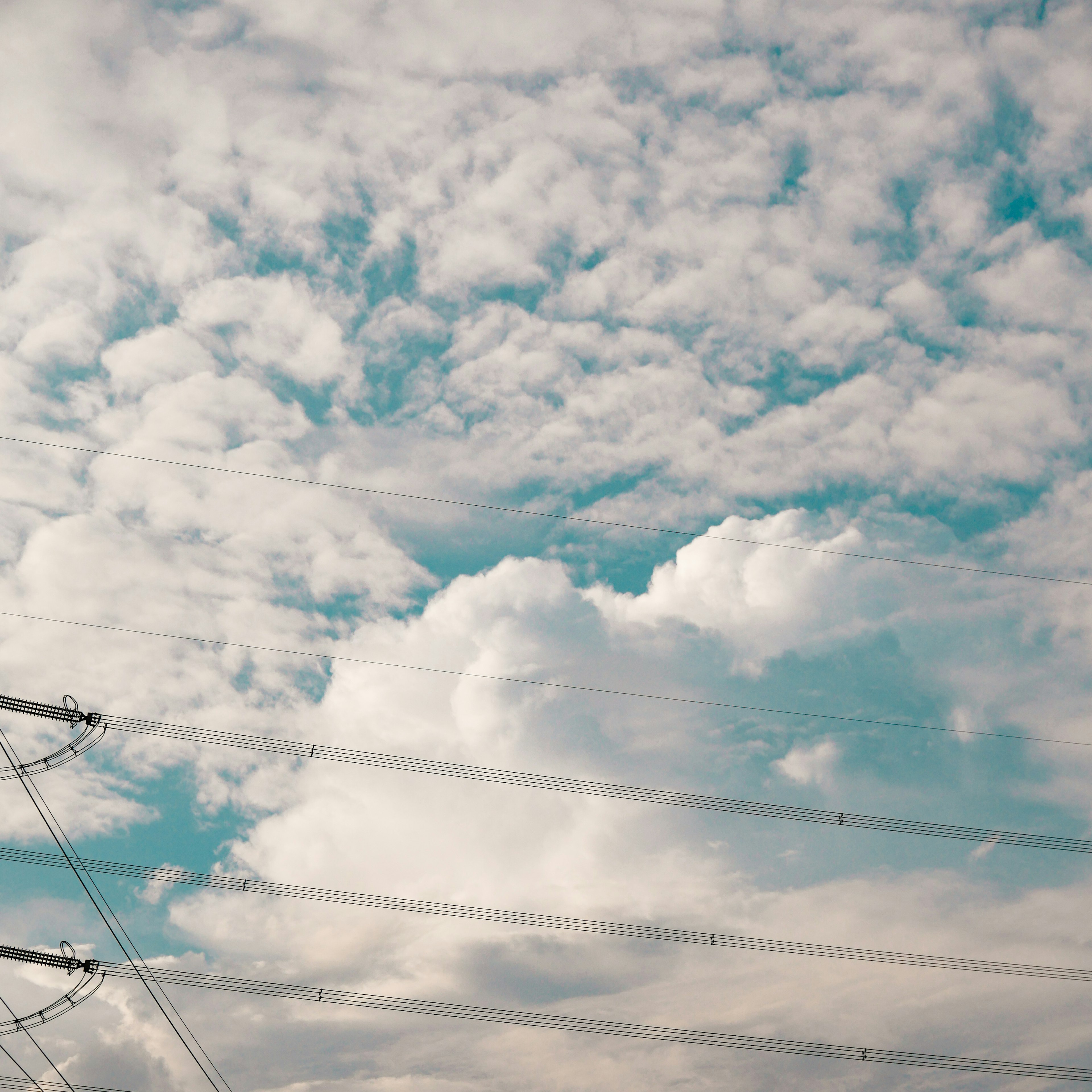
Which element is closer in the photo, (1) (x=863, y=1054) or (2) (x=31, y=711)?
(2) (x=31, y=711)

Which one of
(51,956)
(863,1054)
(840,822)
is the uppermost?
(840,822)

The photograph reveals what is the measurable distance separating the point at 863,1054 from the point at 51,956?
37910 millimetres

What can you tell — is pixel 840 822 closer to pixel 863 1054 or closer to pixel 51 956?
pixel 863 1054

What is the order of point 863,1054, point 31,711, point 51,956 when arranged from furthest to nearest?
point 863,1054 → point 51,956 → point 31,711

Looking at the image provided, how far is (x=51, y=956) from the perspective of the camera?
39500 mm

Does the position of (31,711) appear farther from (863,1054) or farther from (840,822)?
(863,1054)

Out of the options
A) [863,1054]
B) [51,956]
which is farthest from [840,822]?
[51,956]

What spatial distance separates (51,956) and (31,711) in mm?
11620

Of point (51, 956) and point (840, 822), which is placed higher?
point (840, 822)

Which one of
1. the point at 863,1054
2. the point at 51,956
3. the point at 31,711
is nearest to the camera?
the point at 31,711

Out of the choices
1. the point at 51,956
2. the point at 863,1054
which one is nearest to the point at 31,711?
the point at 51,956

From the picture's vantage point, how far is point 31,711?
118 feet

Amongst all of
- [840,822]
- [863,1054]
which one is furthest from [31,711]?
[863,1054]

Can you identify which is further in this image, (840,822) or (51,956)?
(840,822)
